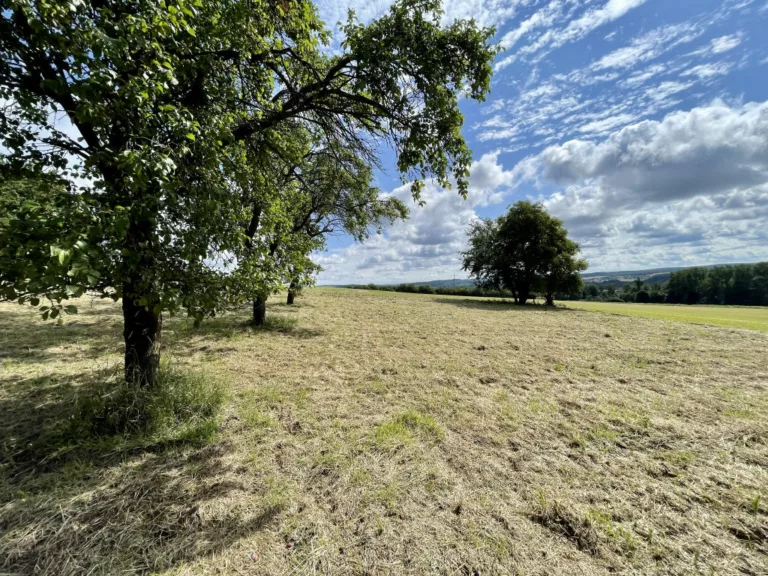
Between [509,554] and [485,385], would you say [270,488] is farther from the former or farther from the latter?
[485,385]

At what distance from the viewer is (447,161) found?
4.29 metres

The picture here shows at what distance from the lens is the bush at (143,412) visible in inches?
138

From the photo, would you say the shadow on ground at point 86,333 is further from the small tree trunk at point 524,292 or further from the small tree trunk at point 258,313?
the small tree trunk at point 524,292

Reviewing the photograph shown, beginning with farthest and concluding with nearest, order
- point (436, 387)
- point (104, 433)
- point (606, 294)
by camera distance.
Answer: point (606, 294) < point (436, 387) < point (104, 433)

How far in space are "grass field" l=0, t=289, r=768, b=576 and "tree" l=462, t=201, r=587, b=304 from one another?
19.0 meters

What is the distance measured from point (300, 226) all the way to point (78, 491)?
1121 centimetres

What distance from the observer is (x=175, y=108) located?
2.76 meters

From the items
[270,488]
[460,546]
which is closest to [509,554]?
[460,546]

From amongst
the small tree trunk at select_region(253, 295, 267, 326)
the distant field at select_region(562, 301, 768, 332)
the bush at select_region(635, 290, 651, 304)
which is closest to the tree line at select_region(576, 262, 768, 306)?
the bush at select_region(635, 290, 651, 304)

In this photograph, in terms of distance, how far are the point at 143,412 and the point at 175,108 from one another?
136 inches

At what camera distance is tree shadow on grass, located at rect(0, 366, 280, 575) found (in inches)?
82.9

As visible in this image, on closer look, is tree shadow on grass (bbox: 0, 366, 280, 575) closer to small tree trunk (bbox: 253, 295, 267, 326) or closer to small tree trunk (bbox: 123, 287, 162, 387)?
small tree trunk (bbox: 123, 287, 162, 387)

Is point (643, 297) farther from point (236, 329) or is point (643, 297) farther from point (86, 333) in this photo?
point (86, 333)

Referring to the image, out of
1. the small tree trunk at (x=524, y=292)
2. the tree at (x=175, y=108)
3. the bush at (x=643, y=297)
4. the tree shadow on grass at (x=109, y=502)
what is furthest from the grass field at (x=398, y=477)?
the bush at (x=643, y=297)
